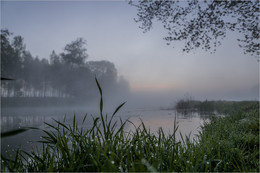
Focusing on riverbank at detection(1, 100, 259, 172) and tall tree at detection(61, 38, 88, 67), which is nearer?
riverbank at detection(1, 100, 259, 172)

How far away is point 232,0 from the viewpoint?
20.9 ft

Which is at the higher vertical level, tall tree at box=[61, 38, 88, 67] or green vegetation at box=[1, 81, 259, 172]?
tall tree at box=[61, 38, 88, 67]

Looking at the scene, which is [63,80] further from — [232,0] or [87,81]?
[232,0]

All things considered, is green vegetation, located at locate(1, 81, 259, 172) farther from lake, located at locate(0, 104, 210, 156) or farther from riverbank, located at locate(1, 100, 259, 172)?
lake, located at locate(0, 104, 210, 156)

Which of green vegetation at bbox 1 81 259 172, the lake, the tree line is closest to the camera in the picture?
green vegetation at bbox 1 81 259 172

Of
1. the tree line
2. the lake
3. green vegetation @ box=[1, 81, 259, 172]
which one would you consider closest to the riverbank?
green vegetation @ box=[1, 81, 259, 172]

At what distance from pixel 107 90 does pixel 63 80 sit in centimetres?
1501

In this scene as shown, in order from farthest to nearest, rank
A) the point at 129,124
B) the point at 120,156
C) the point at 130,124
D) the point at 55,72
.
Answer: the point at 55,72 → the point at 129,124 → the point at 130,124 → the point at 120,156

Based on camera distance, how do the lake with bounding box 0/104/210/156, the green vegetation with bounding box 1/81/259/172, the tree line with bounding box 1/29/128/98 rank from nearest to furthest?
1. the green vegetation with bounding box 1/81/259/172
2. the lake with bounding box 0/104/210/156
3. the tree line with bounding box 1/29/128/98

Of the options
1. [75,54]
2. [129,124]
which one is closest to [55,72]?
[75,54]

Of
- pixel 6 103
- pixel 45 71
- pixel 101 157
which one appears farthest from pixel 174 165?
pixel 45 71

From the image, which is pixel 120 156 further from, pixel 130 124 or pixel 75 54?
pixel 75 54

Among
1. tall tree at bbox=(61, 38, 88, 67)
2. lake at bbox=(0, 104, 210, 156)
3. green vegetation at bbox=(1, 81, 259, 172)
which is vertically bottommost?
lake at bbox=(0, 104, 210, 156)

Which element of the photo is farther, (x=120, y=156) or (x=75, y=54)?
(x=75, y=54)
